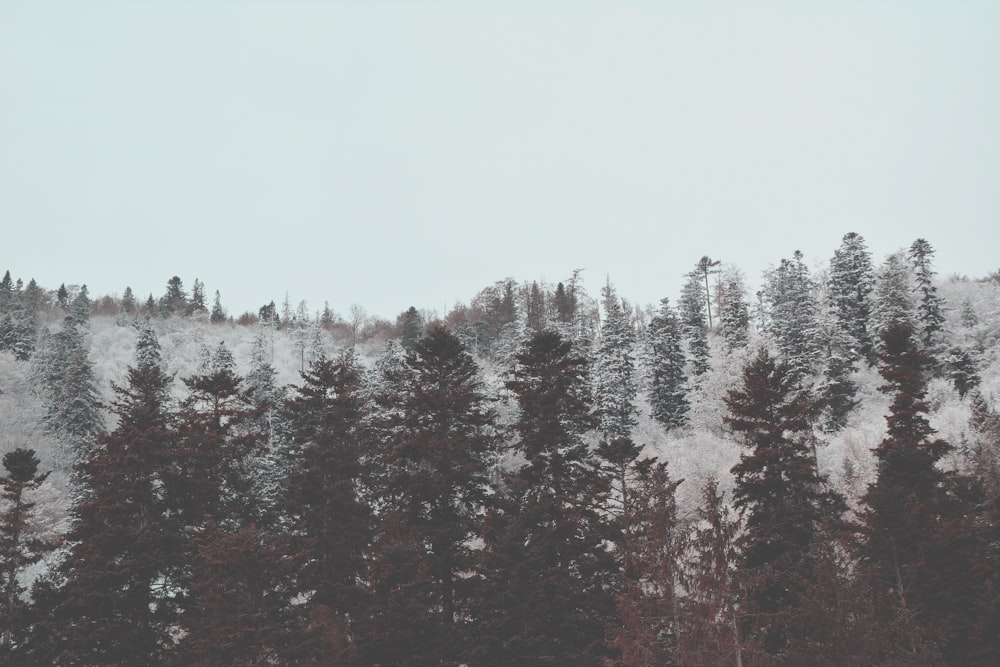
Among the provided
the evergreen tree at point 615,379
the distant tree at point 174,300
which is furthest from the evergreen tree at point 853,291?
the distant tree at point 174,300

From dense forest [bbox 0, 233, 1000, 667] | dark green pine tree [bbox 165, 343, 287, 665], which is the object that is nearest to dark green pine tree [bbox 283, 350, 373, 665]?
dense forest [bbox 0, 233, 1000, 667]

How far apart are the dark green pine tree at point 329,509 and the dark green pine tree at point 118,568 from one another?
433 centimetres

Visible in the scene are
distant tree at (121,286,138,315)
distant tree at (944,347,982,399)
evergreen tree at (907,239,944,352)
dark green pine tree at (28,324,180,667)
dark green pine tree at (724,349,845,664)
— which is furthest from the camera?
distant tree at (121,286,138,315)

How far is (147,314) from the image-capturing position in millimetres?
125125

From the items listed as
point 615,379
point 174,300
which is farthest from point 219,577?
point 174,300

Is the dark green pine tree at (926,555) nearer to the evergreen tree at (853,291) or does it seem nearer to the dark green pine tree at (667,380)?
the dark green pine tree at (667,380)

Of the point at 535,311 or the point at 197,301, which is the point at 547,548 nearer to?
the point at 535,311

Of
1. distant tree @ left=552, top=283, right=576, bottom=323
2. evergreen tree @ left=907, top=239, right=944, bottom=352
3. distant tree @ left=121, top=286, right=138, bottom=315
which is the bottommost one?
evergreen tree @ left=907, top=239, right=944, bottom=352

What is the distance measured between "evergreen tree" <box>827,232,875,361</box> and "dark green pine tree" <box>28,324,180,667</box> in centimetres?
6447

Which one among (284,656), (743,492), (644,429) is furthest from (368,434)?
(644,429)

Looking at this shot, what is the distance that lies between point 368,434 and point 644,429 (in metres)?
48.3

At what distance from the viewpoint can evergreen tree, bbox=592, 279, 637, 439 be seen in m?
65.9

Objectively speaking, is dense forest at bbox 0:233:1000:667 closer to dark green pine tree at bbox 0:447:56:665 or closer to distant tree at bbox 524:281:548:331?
dark green pine tree at bbox 0:447:56:665

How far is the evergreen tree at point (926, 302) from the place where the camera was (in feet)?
204
